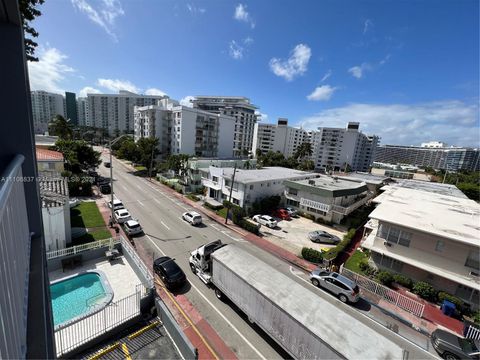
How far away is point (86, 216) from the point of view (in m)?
23.5

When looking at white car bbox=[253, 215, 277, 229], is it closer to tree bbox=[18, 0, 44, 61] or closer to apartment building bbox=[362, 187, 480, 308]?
apartment building bbox=[362, 187, 480, 308]


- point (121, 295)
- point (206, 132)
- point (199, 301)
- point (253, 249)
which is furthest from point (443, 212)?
point (206, 132)

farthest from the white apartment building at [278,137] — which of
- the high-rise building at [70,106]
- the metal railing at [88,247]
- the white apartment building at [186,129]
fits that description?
the high-rise building at [70,106]

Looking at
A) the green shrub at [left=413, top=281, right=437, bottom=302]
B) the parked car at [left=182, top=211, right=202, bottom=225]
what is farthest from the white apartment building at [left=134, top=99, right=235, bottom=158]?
the green shrub at [left=413, top=281, right=437, bottom=302]

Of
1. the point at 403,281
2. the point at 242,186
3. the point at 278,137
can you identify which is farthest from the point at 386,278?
the point at 278,137

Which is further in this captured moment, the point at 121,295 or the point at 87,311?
the point at 121,295

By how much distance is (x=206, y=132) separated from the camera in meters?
65.1

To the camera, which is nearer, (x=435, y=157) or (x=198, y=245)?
(x=198, y=245)

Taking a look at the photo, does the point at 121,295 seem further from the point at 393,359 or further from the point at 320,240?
the point at 320,240

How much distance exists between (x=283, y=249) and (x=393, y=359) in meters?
13.9

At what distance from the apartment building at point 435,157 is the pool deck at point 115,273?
170 meters

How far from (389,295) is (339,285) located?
151 inches

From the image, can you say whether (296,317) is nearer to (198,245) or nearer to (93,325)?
(93,325)

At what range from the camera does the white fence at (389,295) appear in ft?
47.2
